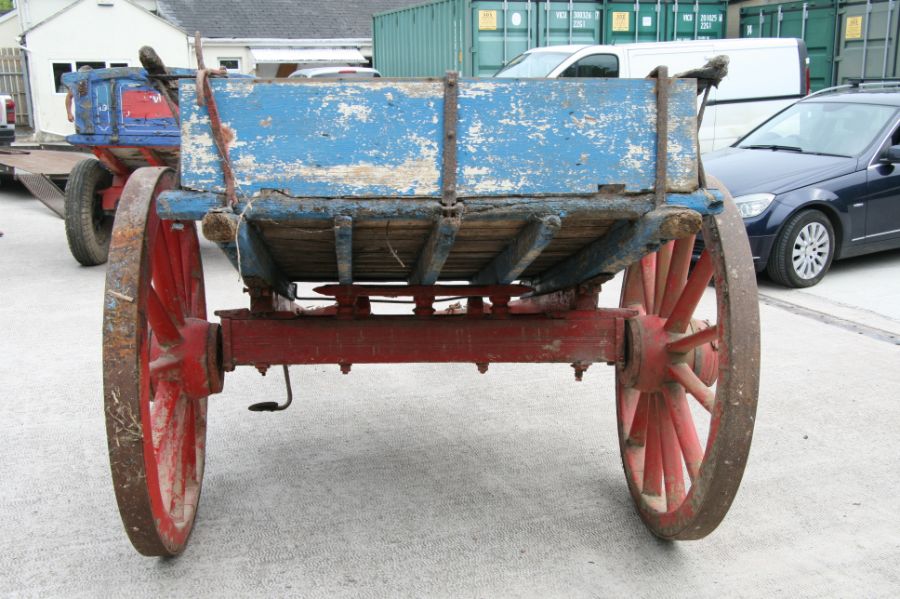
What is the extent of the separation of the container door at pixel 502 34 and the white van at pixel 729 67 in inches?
120

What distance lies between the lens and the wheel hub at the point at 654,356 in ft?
10.0

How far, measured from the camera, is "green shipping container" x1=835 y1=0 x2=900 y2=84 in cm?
1371

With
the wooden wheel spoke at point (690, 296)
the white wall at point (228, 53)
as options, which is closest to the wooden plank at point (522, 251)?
the wooden wheel spoke at point (690, 296)

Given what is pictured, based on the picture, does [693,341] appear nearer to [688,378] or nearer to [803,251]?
[688,378]

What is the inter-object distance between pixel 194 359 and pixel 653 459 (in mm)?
1759

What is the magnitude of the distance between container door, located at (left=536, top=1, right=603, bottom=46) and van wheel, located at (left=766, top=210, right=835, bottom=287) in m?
8.15

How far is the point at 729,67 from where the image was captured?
11.1 meters

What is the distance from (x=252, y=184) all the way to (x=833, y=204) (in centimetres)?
643

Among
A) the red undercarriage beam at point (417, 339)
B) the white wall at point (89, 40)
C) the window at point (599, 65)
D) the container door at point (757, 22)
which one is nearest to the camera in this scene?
the red undercarriage beam at point (417, 339)

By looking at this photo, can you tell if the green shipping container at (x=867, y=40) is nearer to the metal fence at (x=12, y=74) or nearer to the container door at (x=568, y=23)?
the container door at (x=568, y=23)

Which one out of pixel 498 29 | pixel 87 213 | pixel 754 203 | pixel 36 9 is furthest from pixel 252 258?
pixel 36 9

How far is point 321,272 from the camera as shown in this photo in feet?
10.7

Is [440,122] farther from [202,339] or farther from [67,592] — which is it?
[67,592]

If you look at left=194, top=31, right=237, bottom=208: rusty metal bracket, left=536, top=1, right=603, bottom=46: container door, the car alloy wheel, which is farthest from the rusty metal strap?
left=536, top=1, right=603, bottom=46: container door
